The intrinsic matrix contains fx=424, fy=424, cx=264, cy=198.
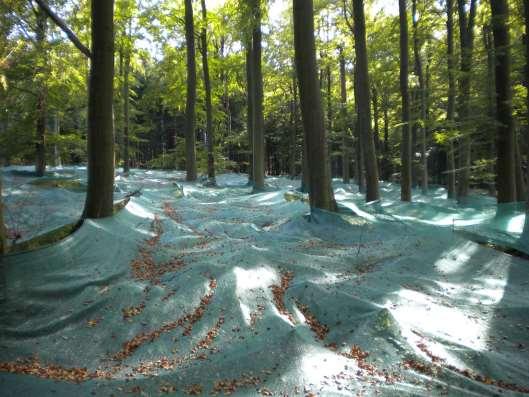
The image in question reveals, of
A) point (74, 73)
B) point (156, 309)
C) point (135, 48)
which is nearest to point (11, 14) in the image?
point (74, 73)

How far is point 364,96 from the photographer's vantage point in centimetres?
1141

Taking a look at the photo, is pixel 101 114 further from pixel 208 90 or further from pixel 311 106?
pixel 208 90

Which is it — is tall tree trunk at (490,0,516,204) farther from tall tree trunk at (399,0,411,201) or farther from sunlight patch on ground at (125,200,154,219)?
sunlight patch on ground at (125,200,154,219)

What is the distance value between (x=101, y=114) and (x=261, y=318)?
4.99 meters

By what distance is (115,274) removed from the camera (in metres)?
5.00

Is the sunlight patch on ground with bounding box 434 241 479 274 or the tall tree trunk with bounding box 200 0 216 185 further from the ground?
the tall tree trunk with bounding box 200 0 216 185

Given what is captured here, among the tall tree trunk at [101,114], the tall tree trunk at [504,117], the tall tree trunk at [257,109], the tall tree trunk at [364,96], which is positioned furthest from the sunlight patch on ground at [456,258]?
the tall tree trunk at [257,109]

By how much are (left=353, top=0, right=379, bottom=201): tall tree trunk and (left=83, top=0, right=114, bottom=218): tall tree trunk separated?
670 centimetres

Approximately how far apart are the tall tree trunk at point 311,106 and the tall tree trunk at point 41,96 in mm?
7595

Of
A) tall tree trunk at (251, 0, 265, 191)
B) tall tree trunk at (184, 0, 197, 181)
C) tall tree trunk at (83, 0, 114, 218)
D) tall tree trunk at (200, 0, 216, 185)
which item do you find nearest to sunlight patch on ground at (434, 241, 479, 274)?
tall tree trunk at (83, 0, 114, 218)

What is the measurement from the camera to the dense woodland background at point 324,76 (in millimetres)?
9391

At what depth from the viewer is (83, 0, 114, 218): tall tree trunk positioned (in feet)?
23.2

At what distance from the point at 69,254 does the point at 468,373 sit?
443 cm

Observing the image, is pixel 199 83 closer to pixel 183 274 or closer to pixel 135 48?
pixel 135 48
